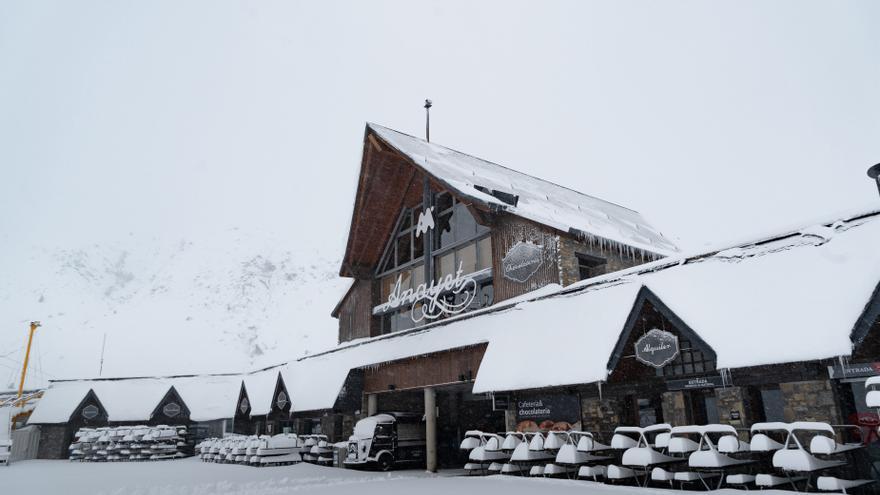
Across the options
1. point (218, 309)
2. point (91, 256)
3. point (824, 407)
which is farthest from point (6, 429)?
point (91, 256)

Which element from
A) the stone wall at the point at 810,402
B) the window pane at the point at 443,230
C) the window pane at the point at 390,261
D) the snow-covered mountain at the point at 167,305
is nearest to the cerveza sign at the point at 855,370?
the stone wall at the point at 810,402

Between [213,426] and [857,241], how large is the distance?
115 feet

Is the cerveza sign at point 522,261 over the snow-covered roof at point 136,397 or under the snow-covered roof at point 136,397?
over

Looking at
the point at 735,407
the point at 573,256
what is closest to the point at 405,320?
the point at 573,256

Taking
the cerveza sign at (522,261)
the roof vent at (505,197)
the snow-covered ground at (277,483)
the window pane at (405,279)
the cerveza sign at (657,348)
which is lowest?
the snow-covered ground at (277,483)

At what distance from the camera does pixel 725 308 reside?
10.4m

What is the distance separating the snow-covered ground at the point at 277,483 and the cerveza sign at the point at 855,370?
9.35 ft

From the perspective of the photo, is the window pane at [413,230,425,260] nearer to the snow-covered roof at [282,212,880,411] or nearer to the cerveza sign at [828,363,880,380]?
the snow-covered roof at [282,212,880,411]

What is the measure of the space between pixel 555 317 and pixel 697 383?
3761 millimetres

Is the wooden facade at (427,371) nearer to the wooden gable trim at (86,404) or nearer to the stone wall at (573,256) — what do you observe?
the stone wall at (573,256)

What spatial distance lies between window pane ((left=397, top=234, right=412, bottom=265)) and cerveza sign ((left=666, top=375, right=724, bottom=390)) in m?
13.6

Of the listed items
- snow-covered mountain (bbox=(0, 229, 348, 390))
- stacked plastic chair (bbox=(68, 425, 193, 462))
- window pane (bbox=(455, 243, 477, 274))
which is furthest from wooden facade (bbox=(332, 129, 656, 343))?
snow-covered mountain (bbox=(0, 229, 348, 390))

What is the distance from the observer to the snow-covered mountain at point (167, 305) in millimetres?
63438

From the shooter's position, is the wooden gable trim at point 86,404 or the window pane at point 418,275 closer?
the window pane at point 418,275
